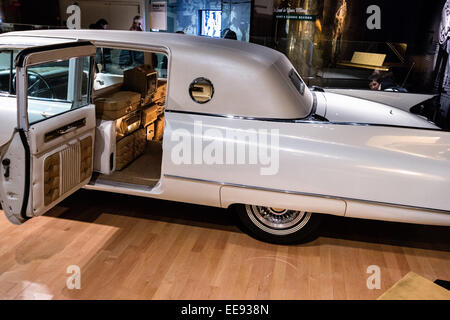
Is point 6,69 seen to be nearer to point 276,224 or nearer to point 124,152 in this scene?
point 124,152

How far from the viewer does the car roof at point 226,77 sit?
334cm

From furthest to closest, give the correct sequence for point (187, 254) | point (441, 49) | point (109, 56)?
point (441, 49), point (109, 56), point (187, 254)

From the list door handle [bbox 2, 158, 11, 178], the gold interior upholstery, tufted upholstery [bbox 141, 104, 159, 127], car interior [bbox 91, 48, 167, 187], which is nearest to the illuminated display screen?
car interior [bbox 91, 48, 167, 187]

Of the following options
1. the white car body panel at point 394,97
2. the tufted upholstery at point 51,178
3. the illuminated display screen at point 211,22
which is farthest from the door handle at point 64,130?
the illuminated display screen at point 211,22

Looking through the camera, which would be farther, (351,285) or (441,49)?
(441,49)

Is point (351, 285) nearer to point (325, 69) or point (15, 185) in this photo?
point (15, 185)

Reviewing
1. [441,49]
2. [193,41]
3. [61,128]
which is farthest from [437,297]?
[441,49]

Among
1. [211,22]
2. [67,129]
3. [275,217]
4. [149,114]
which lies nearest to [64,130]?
[67,129]

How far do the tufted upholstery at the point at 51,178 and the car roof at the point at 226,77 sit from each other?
3.18ft

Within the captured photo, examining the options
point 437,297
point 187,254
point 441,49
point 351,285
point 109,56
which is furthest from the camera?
point 441,49

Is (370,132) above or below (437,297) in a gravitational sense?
above

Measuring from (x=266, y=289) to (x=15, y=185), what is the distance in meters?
1.98

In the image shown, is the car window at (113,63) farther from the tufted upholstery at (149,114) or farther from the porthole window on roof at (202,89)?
the porthole window on roof at (202,89)

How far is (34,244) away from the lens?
11.6 ft
